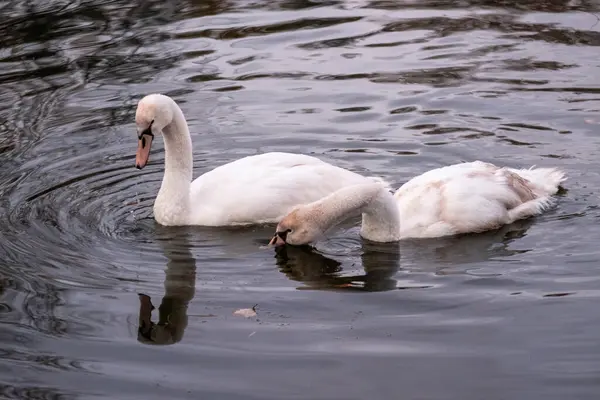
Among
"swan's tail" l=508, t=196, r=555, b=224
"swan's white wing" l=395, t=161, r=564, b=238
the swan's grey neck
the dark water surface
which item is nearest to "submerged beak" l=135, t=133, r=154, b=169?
the dark water surface

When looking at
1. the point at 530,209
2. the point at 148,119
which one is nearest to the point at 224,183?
the point at 148,119

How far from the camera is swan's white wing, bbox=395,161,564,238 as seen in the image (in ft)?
30.5

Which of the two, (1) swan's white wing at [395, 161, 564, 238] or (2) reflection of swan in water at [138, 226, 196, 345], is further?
(1) swan's white wing at [395, 161, 564, 238]

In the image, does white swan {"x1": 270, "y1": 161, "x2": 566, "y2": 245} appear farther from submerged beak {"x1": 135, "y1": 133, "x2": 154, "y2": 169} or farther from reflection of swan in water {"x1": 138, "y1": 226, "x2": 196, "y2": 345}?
submerged beak {"x1": 135, "y1": 133, "x2": 154, "y2": 169}

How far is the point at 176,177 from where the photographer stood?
9.98 m

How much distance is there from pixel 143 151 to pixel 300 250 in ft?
5.40

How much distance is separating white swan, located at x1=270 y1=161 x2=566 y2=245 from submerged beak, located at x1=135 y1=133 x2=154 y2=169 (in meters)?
1.44

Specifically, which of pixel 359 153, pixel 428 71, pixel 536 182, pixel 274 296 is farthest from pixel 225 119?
pixel 274 296

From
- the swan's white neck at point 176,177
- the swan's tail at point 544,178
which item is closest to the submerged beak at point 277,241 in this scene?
the swan's white neck at point 176,177

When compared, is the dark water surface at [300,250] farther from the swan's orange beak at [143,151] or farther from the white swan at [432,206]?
the swan's orange beak at [143,151]

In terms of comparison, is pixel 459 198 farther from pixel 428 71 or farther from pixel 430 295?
pixel 428 71

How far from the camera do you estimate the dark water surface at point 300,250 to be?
6.98 meters

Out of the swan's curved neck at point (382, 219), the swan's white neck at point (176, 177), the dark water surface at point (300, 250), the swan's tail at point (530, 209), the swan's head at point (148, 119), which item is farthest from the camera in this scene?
the swan's white neck at point (176, 177)

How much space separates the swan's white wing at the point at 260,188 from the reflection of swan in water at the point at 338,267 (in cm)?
74
